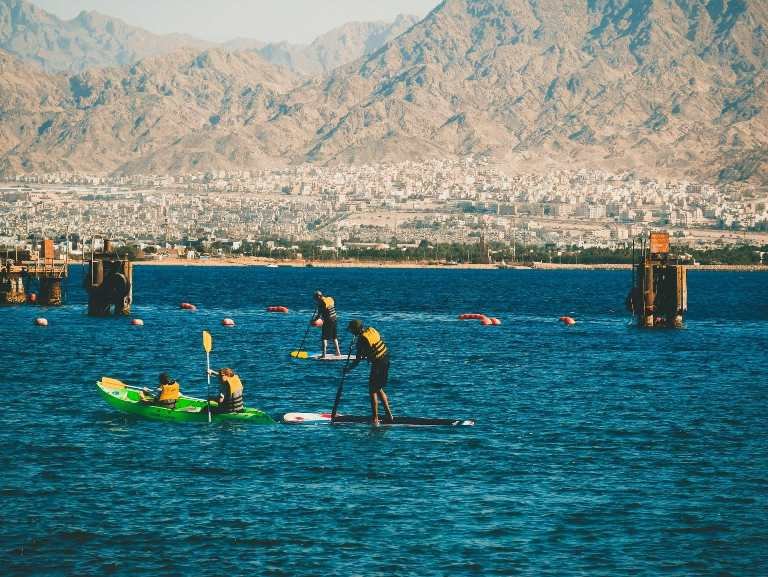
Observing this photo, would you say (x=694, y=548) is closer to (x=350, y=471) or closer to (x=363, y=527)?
(x=363, y=527)

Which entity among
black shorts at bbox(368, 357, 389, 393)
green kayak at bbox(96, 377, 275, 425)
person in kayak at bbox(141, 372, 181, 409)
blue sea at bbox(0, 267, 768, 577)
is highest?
black shorts at bbox(368, 357, 389, 393)

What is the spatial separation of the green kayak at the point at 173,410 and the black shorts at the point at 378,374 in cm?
365

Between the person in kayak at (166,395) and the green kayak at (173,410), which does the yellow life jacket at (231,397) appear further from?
the person in kayak at (166,395)

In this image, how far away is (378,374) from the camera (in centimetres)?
4362

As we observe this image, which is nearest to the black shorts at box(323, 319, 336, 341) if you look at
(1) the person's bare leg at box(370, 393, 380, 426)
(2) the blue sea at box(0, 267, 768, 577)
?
(2) the blue sea at box(0, 267, 768, 577)

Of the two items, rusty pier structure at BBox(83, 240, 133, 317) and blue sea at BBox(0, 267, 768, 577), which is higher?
rusty pier structure at BBox(83, 240, 133, 317)

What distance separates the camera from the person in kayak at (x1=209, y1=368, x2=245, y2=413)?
Answer: 1726 inches

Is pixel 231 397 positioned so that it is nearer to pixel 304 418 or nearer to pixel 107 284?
pixel 304 418

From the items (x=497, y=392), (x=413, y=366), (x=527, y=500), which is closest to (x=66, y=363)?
(x=413, y=366)

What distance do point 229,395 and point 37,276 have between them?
A: 77.1 m

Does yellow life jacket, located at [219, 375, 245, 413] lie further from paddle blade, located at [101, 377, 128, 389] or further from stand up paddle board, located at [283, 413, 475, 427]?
paddle blade, located at [101, 377, 128, 389]

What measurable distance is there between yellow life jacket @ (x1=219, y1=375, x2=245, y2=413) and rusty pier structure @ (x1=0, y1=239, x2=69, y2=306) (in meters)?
75.0

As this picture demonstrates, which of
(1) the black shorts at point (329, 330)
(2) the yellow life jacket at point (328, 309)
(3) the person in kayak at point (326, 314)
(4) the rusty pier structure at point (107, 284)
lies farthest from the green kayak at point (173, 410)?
(4) the rusty pier structure at point (107, 284)

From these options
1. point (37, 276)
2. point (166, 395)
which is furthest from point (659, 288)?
point (166, 395)
